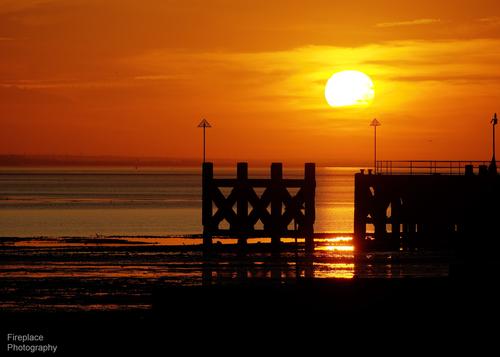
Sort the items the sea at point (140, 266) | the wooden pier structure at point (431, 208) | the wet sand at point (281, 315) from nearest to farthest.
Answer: the wet sand at point (281, 315)
the sea at point (140, 266)
the wooden pier structure at point (431, 208)

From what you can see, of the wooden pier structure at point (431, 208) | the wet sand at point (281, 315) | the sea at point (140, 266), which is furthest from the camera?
the wooden pier structure at point (431, 208)

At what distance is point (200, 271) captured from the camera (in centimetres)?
4050

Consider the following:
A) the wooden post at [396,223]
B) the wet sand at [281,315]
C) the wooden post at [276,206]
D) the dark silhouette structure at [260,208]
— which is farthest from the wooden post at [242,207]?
the wet sand at [281,315]

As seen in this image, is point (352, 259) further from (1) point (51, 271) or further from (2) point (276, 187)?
(1) point (51, 271)

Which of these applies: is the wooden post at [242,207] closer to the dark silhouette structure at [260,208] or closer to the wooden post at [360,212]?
the dark silhouette structure at [260,208]

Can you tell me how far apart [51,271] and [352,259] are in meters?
13.9

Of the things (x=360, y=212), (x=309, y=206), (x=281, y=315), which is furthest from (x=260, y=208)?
(x=281, y=315)

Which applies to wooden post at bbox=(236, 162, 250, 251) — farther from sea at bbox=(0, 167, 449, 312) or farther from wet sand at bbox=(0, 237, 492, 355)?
wet sand at bbox=(0, 237, 492, 355)

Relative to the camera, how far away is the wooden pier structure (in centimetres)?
4888

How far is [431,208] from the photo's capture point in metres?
53.5

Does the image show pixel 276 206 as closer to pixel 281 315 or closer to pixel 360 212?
pixel 360 212

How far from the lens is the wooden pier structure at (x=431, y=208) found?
48.9 m

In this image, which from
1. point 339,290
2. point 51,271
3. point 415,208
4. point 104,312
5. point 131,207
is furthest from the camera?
point 131,207

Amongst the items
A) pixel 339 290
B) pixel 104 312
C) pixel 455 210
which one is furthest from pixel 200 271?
pixel 339 290
